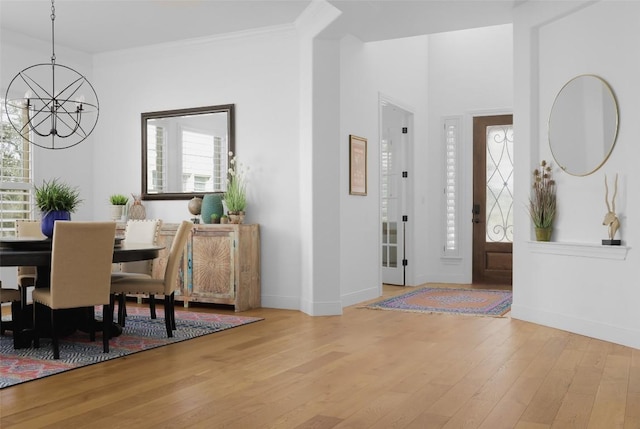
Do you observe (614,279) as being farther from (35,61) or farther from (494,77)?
(35,61)

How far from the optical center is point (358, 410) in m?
2.97

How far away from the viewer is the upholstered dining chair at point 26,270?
189 inches

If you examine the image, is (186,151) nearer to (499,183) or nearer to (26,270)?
(26,270)

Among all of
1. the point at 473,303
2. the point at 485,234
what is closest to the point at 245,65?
the point at 473,303

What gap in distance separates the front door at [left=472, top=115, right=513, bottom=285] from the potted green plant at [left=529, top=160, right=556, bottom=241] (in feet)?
9.44

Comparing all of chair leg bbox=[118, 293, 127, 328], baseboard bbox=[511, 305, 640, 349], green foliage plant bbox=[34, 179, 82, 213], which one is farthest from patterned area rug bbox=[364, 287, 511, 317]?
green foliage plant bbox=[34, 179, 82, 213]

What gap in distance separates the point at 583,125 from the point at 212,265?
3531mm

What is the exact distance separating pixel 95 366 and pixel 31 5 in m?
3.56

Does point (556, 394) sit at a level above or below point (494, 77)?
below

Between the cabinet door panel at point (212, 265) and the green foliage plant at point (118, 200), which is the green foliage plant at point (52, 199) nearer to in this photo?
the cabinet door panel at point (212, 265)

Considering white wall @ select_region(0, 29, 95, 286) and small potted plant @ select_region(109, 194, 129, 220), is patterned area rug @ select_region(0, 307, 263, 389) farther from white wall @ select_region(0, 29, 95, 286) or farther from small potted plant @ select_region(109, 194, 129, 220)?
white wall @ select_region(0, 29, 95, 286)

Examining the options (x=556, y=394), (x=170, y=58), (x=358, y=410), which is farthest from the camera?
(x=170, y=58)

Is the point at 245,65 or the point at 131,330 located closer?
the point at 131,330

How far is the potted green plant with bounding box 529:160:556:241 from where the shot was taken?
516 cm
